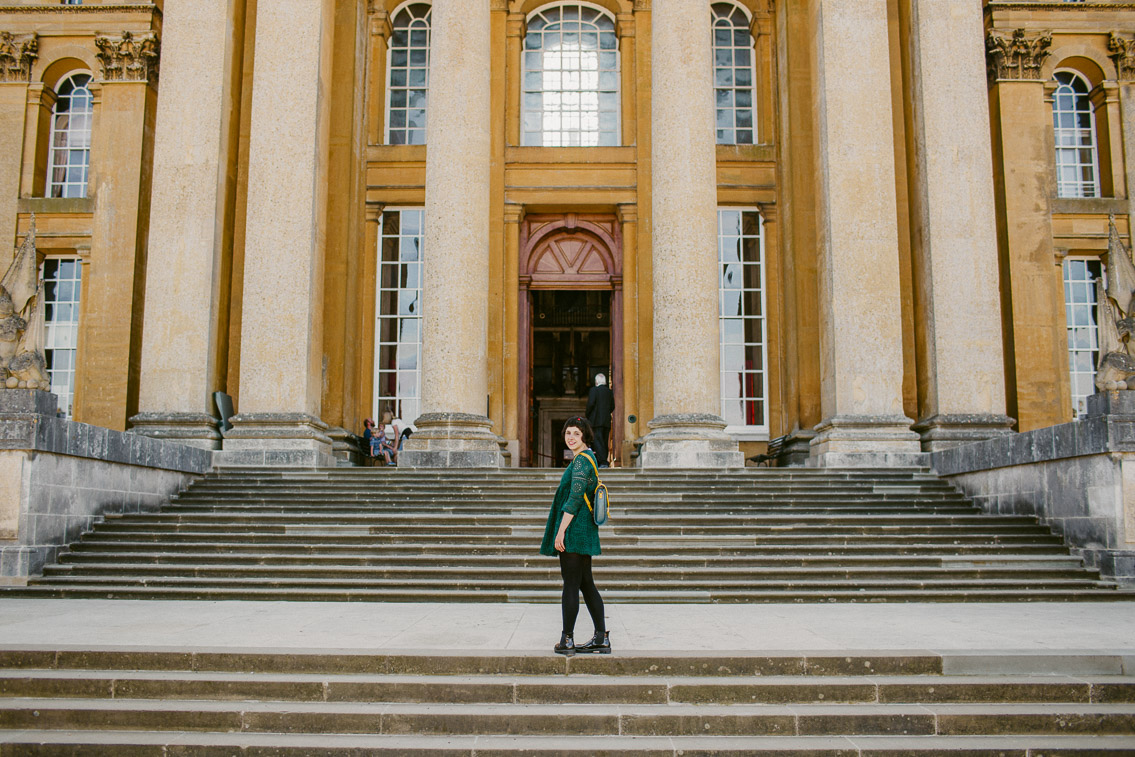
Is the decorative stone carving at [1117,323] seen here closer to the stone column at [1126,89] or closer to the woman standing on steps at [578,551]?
the woman standing on steps at [578,551]

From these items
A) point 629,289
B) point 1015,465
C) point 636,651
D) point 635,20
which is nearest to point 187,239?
point 629,289

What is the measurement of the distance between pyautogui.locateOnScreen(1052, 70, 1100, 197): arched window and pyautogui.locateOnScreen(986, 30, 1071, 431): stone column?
0.91 m

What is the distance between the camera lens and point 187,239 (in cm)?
1545

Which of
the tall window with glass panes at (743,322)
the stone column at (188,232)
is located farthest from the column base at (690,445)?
the stone column at (188,232)

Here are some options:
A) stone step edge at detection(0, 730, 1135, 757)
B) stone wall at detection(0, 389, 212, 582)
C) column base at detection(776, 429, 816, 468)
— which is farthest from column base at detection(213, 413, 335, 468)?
stone step edge at detection(0, 730, 1135, 757)

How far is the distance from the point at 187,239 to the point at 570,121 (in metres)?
8.61

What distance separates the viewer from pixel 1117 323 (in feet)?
35.1

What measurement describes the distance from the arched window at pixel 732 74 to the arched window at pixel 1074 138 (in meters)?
6.31

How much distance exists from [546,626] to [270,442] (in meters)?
8.38

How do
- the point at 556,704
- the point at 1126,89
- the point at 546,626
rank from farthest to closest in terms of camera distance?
the point at 1126,89 → the point at 546,626 → the point at 556,704

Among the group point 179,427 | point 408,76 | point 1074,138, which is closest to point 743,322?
point 1074,138

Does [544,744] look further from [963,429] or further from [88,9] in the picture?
[88,9]

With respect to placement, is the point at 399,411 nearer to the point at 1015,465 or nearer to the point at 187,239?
the point at 187,239

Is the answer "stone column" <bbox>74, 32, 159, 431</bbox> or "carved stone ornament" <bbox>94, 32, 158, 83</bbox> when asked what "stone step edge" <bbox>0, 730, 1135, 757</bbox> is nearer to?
"stone column" <bbox>74, 32, 159, 431</bbox>
